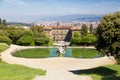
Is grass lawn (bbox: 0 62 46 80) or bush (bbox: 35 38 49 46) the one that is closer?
grass lawn (bbox: 0 62 46 80)

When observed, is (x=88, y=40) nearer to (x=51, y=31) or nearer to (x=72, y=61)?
(x=72, y=61)

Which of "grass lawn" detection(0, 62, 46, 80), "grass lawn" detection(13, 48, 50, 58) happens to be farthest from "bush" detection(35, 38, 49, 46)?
"grass lawn" detection(0, 62, 46, 80)

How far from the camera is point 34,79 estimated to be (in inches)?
681

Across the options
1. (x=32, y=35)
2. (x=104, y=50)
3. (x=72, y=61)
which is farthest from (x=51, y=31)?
(x=104, y=50)

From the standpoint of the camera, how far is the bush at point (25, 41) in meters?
63.6

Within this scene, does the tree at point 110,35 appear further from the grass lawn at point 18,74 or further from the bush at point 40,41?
the bush at point 40,41

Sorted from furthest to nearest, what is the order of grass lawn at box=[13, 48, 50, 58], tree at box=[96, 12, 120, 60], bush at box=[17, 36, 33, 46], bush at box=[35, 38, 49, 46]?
1. bush at box=[35, 38, 49, 46]
2. bush at box=[17, 36, 33, 46]
3. grass lawn at box=[13, 48, 50, 58]
4. tree at box=[96, 12, 120, 60]

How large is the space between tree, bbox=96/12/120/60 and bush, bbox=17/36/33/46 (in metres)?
42.6

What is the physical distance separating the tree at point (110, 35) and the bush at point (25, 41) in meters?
42.6

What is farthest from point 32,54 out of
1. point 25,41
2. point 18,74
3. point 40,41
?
point 18,74

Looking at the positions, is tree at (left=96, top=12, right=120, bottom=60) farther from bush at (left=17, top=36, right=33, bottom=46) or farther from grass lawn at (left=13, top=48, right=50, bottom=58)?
bush at (left=17, top=36, right=33, bottom=46)

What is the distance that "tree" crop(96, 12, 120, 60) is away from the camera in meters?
20.7

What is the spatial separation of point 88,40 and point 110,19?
43486mm

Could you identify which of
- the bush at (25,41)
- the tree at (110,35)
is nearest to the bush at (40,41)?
the bush at (25,41)
